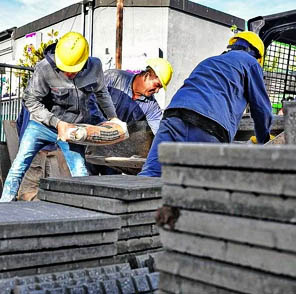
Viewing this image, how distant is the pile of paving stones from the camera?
2.12 m

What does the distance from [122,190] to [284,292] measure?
1.30 metres

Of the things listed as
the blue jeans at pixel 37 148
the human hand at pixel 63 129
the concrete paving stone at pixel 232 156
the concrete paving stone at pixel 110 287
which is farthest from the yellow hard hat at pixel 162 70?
the concrete paving stone at pixel 232 156

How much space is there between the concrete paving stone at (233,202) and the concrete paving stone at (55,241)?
79cm

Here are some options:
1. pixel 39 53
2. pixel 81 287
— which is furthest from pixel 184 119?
pixel 39 53

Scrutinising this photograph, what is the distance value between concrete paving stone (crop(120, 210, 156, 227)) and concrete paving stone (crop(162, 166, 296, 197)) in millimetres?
1017

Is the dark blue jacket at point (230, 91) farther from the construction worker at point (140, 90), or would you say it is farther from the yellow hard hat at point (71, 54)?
the construction worker at point (140, 90)

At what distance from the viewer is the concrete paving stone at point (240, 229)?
139 cm

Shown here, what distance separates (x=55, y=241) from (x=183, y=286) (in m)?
0.82

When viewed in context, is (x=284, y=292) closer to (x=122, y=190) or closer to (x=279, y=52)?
(x=122, y=190)

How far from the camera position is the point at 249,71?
4.09 metres

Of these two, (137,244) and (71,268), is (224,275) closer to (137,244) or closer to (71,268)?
(71,268)

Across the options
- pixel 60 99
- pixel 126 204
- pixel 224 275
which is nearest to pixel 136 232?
pixel 126 204

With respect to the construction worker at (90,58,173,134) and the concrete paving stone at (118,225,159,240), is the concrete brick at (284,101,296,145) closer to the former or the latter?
the concrete paving stone at (118,225,159,240)

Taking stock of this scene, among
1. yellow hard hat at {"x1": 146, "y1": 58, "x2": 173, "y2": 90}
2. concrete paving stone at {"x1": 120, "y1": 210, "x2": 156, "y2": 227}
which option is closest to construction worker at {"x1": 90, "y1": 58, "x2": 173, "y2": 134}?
yellow hard hat at {"x1": 146, "y1": 58, "x2": 173, "y2": 90}
